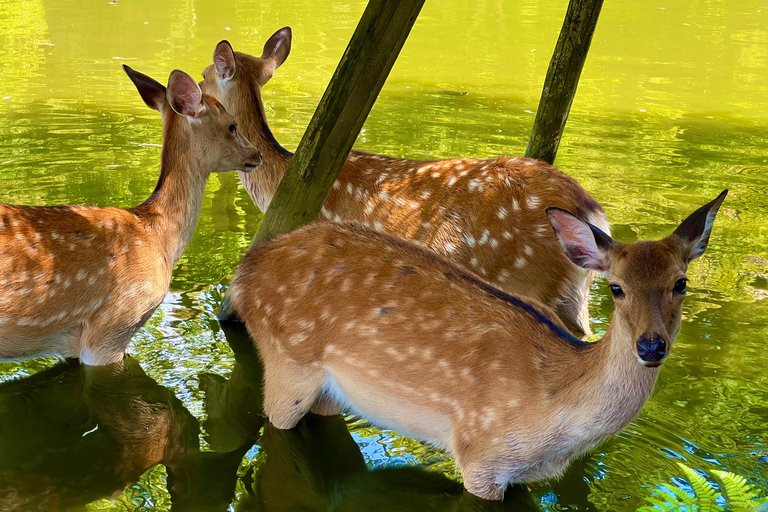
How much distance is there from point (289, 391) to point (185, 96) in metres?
1.82

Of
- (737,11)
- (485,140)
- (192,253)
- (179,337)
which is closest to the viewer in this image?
(179,337)

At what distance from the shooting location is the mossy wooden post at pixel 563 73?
573 centimetres

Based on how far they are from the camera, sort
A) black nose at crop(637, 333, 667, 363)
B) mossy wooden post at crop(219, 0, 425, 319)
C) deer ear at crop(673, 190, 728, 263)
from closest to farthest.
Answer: black nose at crop(637, 333, 667, 363) → deer ear at crop(673, 190, 728, 263) → mossy wooden post at crop(219, 0, 425, 319)

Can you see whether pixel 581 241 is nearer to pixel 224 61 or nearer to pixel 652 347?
pixel 652 347

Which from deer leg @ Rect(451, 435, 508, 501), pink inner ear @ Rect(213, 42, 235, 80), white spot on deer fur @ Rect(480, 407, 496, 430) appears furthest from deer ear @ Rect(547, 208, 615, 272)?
pink inner ear @ Rect(213, 42, 235, 80)

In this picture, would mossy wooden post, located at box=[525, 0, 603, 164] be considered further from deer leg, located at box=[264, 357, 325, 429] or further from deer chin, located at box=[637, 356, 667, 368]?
deer chin, located at box=[637, 356, 667, 368]

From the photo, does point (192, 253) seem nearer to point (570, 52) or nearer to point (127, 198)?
point (127, 198)

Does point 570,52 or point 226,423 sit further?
point 570,52

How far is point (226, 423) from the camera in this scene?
14.2 ft

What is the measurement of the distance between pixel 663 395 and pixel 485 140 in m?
4.66

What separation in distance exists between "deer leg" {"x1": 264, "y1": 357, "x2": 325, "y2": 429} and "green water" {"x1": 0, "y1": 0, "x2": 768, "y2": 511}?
13cm

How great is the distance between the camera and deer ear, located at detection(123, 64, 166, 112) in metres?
4.86

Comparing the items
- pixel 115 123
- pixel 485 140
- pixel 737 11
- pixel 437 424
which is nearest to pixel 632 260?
pixel 437 424

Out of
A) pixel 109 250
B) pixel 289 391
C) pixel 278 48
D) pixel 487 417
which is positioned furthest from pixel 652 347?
pixel 278 48
